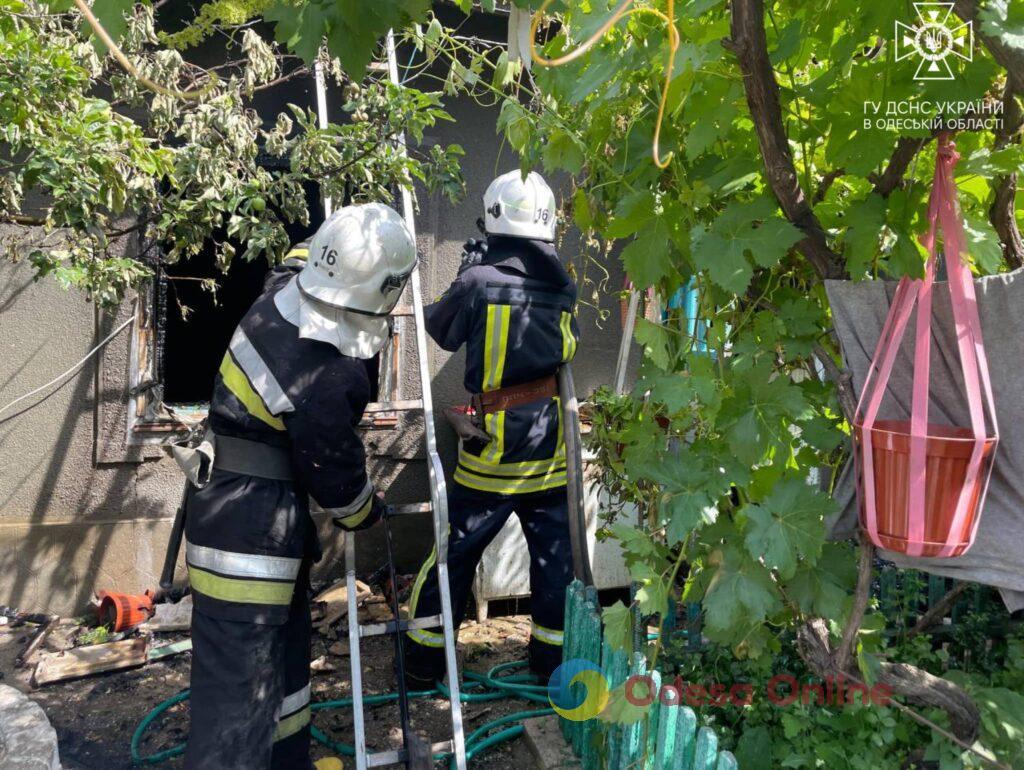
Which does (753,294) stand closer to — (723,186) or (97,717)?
(723,186)

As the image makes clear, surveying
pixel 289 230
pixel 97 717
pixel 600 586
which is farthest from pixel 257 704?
pixel 289 230

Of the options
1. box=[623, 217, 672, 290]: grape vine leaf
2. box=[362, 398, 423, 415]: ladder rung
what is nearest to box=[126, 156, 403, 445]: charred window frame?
box=[362, 398, 423, 415]: ladder rung

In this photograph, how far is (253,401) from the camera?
8.61 ft

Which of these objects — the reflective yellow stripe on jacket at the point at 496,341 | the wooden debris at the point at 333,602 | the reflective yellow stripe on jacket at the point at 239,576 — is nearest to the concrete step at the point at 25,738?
the reflective yellow stripe on jacket at the point at 239,576

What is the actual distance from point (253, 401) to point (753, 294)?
169 centimetres

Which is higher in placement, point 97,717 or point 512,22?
point 512,22

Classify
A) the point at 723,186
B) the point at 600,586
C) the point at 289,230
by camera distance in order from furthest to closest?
the point at 289,230
the point at 600,586
the point at 723,186

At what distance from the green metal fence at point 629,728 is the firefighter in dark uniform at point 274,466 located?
1.03 m

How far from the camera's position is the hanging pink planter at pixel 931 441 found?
1500mm

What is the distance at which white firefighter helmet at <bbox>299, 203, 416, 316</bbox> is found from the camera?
8.71 feet

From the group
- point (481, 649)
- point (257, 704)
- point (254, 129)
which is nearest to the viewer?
point (257, 704)

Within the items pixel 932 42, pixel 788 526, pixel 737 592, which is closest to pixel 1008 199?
pixel 932 42

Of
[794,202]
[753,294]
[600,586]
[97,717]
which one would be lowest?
[97,717]

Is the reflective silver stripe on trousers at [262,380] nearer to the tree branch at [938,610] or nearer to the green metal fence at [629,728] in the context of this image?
the green metal fence at [629,728]
